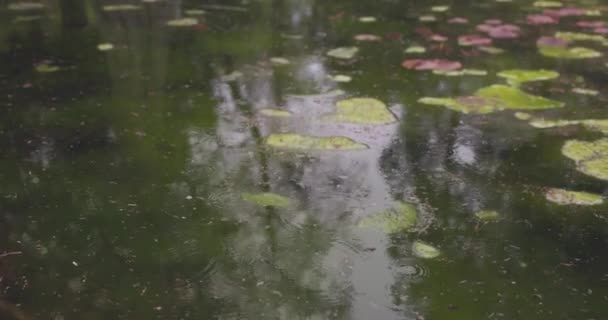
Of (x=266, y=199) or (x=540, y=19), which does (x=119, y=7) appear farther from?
(x=266, y=199)

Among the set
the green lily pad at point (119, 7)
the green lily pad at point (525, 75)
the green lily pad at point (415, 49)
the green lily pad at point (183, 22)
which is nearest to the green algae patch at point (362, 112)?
the green lily pad at point (525, 75)

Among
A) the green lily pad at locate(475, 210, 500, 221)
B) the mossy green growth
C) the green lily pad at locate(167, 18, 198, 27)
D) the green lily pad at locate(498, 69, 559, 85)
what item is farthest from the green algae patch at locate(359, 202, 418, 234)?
the green lily pad at locate(167, 18, 198, 27)

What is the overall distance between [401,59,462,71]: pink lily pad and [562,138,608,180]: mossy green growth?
5.34 ft

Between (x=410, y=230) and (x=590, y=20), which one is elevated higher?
(x=590, y=20)

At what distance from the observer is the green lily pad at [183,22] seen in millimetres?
6633

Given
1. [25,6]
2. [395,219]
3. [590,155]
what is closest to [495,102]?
[590,155]

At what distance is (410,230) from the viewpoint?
2758mm

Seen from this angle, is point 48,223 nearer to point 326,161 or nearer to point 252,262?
point 252,262

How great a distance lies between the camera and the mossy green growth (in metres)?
3.28

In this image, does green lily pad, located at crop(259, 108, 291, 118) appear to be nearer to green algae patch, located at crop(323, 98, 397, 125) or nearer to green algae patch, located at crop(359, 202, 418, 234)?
green algae patch, located at crop(323, 98, 397, 125)

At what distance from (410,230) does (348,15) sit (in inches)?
191

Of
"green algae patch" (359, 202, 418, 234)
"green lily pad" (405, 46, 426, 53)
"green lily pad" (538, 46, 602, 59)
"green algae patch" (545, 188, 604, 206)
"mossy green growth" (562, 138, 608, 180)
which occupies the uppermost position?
"green lily pad" (538, 46, 602, 59)

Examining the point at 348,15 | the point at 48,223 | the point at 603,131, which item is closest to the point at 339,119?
the point at 603,131

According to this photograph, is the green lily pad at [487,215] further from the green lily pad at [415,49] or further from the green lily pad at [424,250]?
the green lily pad at [415,49]
